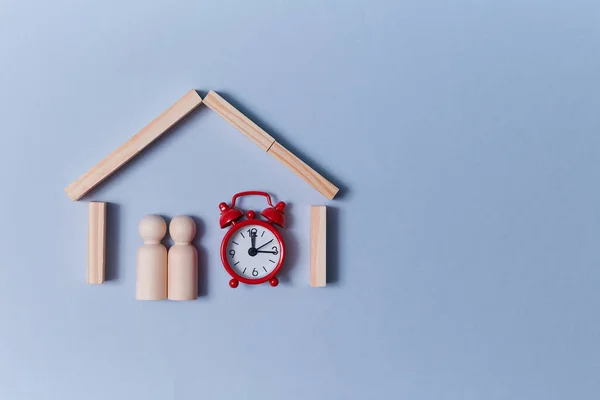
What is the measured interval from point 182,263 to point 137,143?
22cm

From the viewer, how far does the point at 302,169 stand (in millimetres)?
1064

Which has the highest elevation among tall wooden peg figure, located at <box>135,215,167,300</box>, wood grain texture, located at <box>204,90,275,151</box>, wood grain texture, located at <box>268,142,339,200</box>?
wood grain texture, located at <box>204,90,275,151</box>

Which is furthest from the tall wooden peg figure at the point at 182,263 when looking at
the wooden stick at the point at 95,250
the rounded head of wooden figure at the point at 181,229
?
the wooden stick at the point at 95,250

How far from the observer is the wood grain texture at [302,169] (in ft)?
3.49

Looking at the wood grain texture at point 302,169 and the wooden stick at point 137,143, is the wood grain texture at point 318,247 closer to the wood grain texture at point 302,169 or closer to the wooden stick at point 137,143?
the wood grain texture at point 302,169

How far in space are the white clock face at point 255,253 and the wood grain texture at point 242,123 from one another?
0.50ft

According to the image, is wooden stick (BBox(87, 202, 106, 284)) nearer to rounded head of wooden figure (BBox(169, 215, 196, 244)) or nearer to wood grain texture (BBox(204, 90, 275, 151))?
rounded head of wooden figure (BBox(169, 215, 196, 244))

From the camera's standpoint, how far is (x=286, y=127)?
1.11 meters

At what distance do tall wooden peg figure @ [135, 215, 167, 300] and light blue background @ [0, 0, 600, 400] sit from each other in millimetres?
42

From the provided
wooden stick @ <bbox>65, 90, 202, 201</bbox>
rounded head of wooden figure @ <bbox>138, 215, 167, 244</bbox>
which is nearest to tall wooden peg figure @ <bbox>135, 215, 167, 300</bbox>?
rounded head of wooden figure @ <bbox>138, 215, 167, 244</bbox>

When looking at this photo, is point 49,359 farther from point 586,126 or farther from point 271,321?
point 586,126

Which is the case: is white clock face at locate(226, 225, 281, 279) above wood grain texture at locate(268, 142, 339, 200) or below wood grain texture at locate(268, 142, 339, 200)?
below

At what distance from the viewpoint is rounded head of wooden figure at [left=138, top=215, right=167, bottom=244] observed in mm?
1057

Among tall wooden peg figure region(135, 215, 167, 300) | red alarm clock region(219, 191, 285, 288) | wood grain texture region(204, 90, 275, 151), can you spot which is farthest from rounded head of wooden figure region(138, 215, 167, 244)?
wood grain texture region(204, 90, 275, 151)
